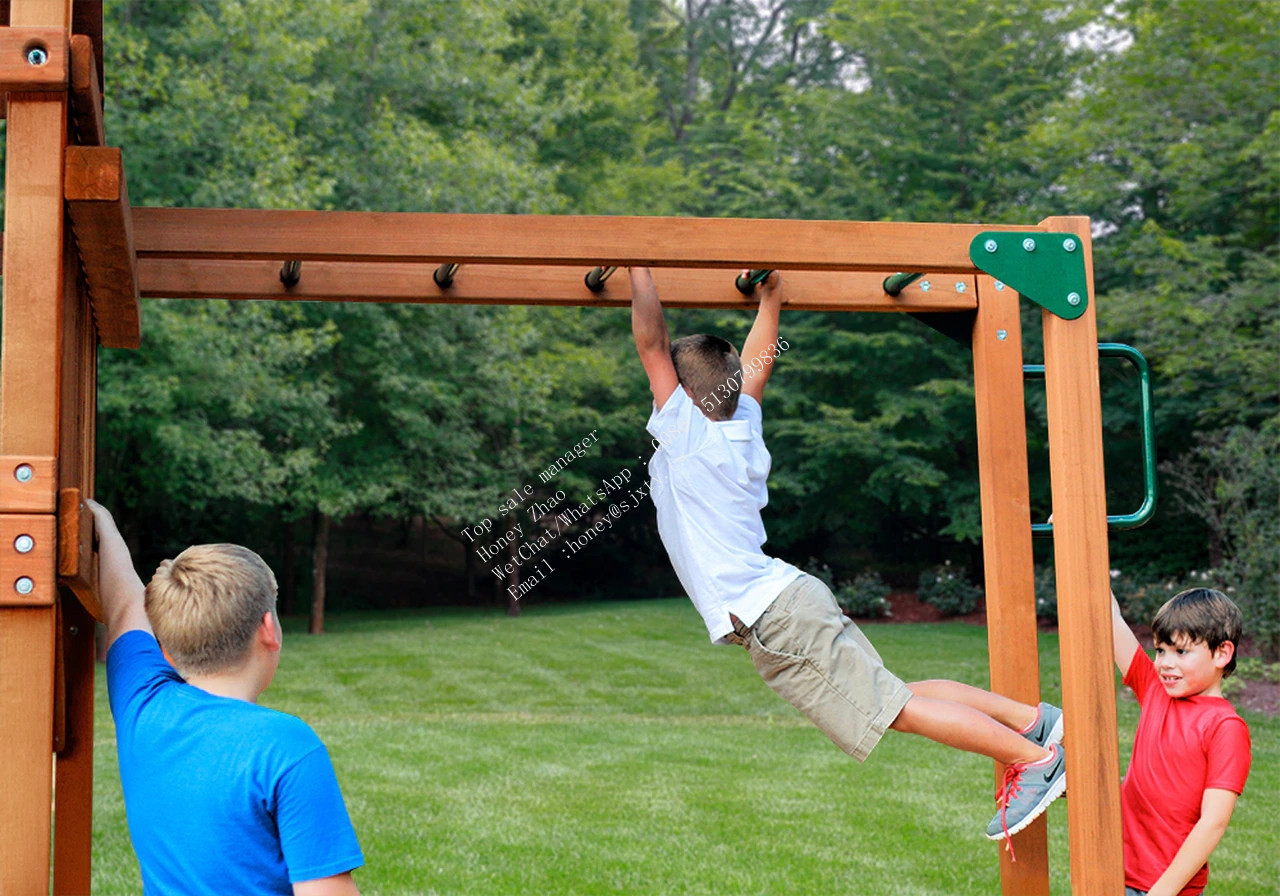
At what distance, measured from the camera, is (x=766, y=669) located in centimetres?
342

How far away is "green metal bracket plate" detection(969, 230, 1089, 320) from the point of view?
3.17 metres

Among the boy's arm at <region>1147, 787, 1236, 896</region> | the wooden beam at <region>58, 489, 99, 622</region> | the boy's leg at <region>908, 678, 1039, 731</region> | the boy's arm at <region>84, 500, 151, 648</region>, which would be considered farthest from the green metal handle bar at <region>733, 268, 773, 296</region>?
the wooden beam at <region>58, 489, 99, 622</region>

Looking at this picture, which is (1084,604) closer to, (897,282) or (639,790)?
(897,282)

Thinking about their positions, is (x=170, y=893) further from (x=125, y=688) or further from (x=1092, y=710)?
(x=1092, y=710)

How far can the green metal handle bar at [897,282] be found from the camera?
3715 mm

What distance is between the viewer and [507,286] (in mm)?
3760

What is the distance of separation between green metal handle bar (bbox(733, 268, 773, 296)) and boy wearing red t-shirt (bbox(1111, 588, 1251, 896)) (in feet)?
5.01

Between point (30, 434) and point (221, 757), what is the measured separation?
2.48 ft

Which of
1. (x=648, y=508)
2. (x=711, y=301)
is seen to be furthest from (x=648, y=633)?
(x=711, y=301)

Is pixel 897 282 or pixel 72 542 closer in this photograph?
pixel 72 542

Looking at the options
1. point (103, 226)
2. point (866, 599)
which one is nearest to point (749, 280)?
point (103, 226)

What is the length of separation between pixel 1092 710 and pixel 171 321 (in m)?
12.1

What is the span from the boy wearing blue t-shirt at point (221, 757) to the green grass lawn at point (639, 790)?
148 inches

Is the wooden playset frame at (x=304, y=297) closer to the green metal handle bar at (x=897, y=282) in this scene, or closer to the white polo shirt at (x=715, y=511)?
the green metal handle bar at (x=897, y=282)
